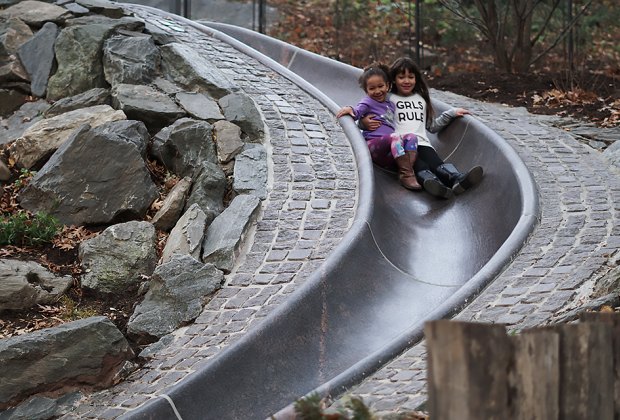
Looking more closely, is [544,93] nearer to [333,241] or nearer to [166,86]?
[166,86]

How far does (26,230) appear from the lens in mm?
7566

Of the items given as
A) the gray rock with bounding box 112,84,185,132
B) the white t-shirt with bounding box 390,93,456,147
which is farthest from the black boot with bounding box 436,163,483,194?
the gray rock with bounding box 112,84,185,132

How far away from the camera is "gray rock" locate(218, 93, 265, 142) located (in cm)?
889

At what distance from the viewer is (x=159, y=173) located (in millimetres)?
8602

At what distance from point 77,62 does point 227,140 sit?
2402 millimetres

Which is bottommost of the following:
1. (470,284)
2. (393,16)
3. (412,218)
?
(393,16)

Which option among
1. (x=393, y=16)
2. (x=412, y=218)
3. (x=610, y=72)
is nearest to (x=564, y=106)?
(x=610, y=72)

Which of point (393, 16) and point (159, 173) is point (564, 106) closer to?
point (159, 173)

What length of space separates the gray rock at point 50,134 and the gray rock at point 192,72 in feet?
3.58

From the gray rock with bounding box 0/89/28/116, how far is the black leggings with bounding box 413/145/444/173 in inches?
168

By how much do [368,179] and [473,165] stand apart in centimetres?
154

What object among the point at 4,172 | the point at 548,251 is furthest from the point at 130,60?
the point at 548,251

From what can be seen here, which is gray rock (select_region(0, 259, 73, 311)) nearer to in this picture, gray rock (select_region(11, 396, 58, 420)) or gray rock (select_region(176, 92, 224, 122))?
gray rock (select_region(11, 396, 58, 420))

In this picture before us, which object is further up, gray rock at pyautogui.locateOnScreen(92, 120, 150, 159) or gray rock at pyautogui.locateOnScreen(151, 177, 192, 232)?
gray rock at pyautogui.locateOnScreen(92, 120, 150, 159)
